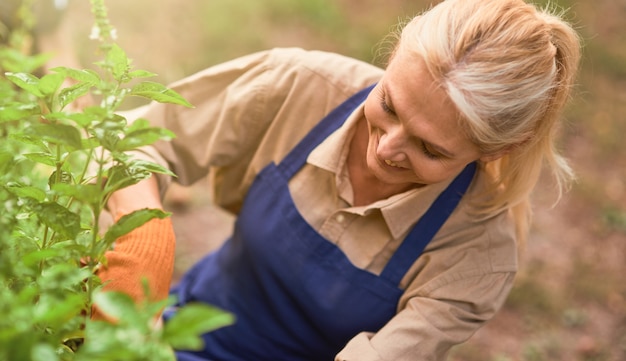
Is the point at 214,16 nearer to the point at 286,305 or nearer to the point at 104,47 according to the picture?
the point at 286,305

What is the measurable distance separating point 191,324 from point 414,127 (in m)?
0.69

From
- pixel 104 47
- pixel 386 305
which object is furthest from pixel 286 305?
pixel 104 47

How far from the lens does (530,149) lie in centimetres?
139

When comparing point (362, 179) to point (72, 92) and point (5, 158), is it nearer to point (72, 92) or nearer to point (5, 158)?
point (72, 92)

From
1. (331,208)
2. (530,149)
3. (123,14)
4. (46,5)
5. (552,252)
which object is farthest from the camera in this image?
(123,14)

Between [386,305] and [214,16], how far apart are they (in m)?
3.04

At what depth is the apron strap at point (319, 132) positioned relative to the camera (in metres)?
1.51

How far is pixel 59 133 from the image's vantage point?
743 mm

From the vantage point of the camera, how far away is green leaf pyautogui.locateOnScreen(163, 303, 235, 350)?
1.81 feet

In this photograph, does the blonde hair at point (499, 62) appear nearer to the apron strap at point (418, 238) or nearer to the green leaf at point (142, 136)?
the apron strap at point (418, 238)

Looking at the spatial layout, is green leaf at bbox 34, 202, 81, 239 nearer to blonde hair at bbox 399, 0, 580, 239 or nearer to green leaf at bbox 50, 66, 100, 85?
green leaf at bbox 50, 66, 100, 85

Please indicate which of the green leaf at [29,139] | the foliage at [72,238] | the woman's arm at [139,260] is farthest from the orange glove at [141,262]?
the green leaf at [29,139]

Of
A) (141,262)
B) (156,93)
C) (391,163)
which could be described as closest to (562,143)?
(391,163)

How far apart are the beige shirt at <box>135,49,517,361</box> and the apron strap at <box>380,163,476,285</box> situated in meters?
0.01
